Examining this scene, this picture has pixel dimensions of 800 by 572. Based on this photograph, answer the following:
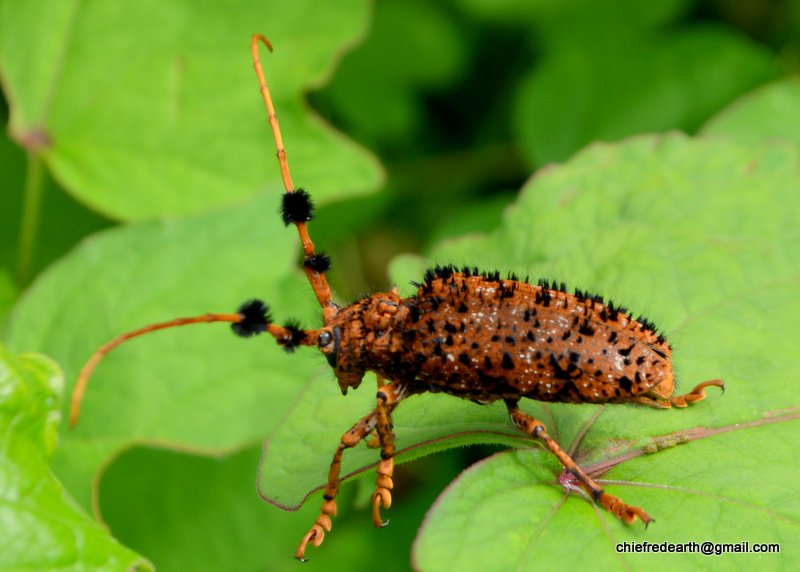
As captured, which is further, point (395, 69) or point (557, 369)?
point (395, 69)

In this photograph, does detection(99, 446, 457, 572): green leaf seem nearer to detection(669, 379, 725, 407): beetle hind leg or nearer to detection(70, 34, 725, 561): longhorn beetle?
detection(70, 34, 725, 561): longhorn beetle

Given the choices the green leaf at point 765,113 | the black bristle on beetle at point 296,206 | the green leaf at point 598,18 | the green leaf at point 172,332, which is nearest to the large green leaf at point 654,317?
the black bristle on beetle at point 296,206

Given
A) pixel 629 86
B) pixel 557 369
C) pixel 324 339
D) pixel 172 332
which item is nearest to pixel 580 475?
pixel 557 369

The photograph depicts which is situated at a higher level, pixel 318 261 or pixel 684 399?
pixel 318 261

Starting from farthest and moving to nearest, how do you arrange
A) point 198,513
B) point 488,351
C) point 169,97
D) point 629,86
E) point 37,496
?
1. point 629,86
2. point 169,97
3. point 198,513
4. point 488,351
5. point 37,496

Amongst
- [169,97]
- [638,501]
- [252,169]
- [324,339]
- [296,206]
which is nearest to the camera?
[638,501]

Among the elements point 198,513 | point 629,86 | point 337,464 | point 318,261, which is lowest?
point 337,464

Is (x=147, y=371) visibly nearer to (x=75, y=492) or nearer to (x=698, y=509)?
(x=75, y=492)

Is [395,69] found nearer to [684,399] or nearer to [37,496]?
[684,399]
